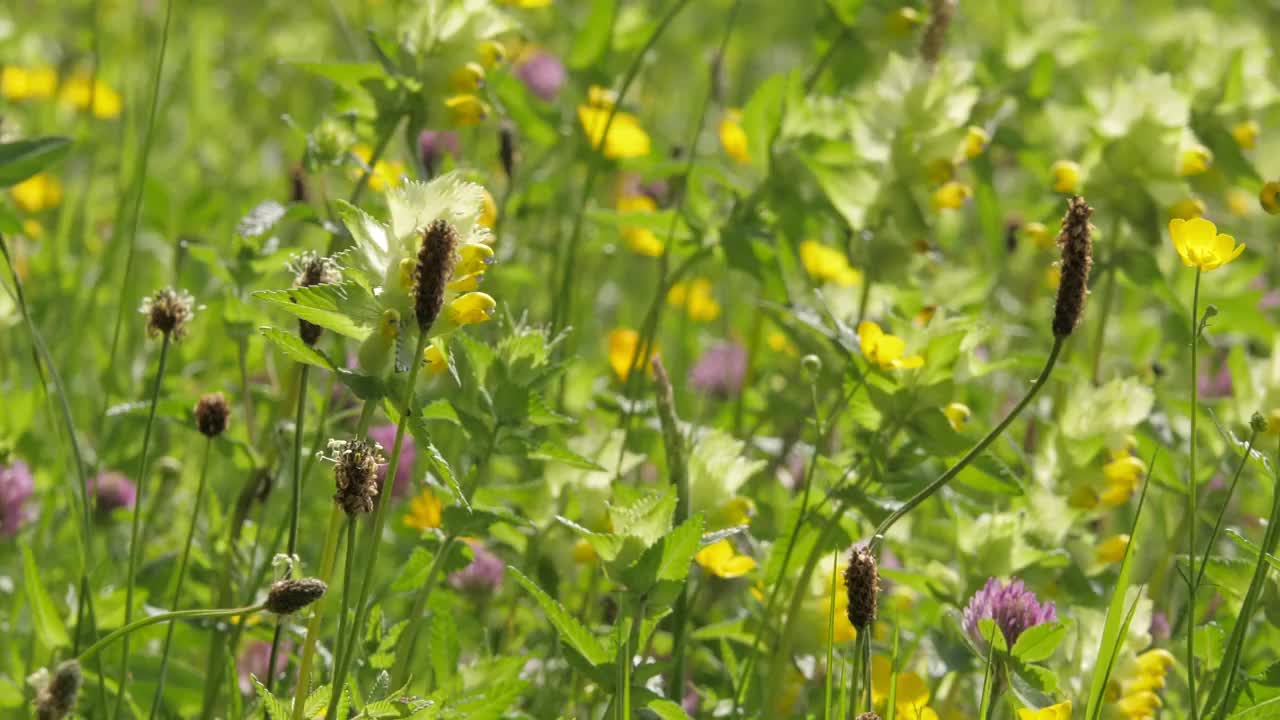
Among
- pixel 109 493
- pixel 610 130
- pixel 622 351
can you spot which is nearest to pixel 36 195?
pixel 109 493

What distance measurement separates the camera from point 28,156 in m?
1.24

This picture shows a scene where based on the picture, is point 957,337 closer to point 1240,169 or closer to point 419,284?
point 419,284

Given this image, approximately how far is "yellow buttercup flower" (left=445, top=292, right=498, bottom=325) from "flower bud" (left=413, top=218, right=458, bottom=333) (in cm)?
9

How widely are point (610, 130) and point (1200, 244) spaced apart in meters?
1.17

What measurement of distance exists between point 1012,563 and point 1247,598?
37 cm

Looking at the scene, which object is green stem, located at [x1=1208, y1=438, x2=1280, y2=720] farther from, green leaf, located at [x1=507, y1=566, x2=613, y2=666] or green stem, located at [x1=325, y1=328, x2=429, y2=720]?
green stem, located at [x1=325, y1=328, x2=429, y2=720]

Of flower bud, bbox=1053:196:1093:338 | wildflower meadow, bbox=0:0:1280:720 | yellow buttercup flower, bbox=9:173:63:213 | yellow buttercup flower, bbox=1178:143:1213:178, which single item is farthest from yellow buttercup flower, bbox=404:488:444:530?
yellow buttercup flower, bbox=9:173:63:213

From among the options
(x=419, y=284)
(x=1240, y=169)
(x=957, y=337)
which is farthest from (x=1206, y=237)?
(x=1240, y=169)

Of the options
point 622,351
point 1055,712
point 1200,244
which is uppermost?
point 622,351

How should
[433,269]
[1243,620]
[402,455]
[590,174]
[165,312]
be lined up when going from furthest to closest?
1. [402,455]
2. [590,174]
3. [165,312]
4. [1243,620]
5. [433,269]

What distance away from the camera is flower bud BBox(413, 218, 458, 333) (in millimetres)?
1013

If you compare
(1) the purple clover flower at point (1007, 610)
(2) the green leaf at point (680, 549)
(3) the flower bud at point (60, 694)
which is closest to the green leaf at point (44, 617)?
(3) the flower bud at point (60, 694)

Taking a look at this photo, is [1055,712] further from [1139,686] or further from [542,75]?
[542,75]

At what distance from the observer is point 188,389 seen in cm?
215
